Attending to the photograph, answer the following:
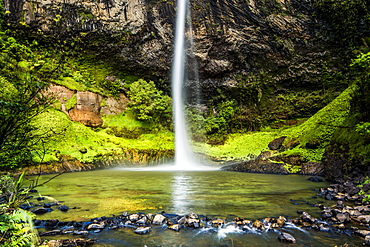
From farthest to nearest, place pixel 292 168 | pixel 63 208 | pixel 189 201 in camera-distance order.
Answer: pixel 292 168, pixel 189 201, pixel 63 208

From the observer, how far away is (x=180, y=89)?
90.4 ft

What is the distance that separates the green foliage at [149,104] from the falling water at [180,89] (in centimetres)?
120

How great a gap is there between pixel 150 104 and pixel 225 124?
958 centimetres

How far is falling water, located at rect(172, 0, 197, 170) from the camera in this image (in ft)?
69.7

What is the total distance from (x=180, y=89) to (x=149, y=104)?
461 cm

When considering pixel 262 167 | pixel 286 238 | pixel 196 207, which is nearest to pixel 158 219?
pixel 196 207

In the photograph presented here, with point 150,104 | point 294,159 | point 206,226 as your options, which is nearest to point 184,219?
point 206,226

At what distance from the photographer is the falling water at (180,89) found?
2126 cm

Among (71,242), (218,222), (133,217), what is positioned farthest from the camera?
(133,217)

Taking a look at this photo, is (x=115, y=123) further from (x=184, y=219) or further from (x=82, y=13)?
(x=184, y=219)

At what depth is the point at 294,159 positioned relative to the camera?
12.0 m

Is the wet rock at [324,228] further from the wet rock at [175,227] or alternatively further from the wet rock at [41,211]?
the wet rock at [41,211]

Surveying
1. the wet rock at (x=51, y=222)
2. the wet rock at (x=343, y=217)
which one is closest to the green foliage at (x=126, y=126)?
the wet rock at (x=51, y=222)

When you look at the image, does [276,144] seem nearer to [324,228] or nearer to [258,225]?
[324,228]
